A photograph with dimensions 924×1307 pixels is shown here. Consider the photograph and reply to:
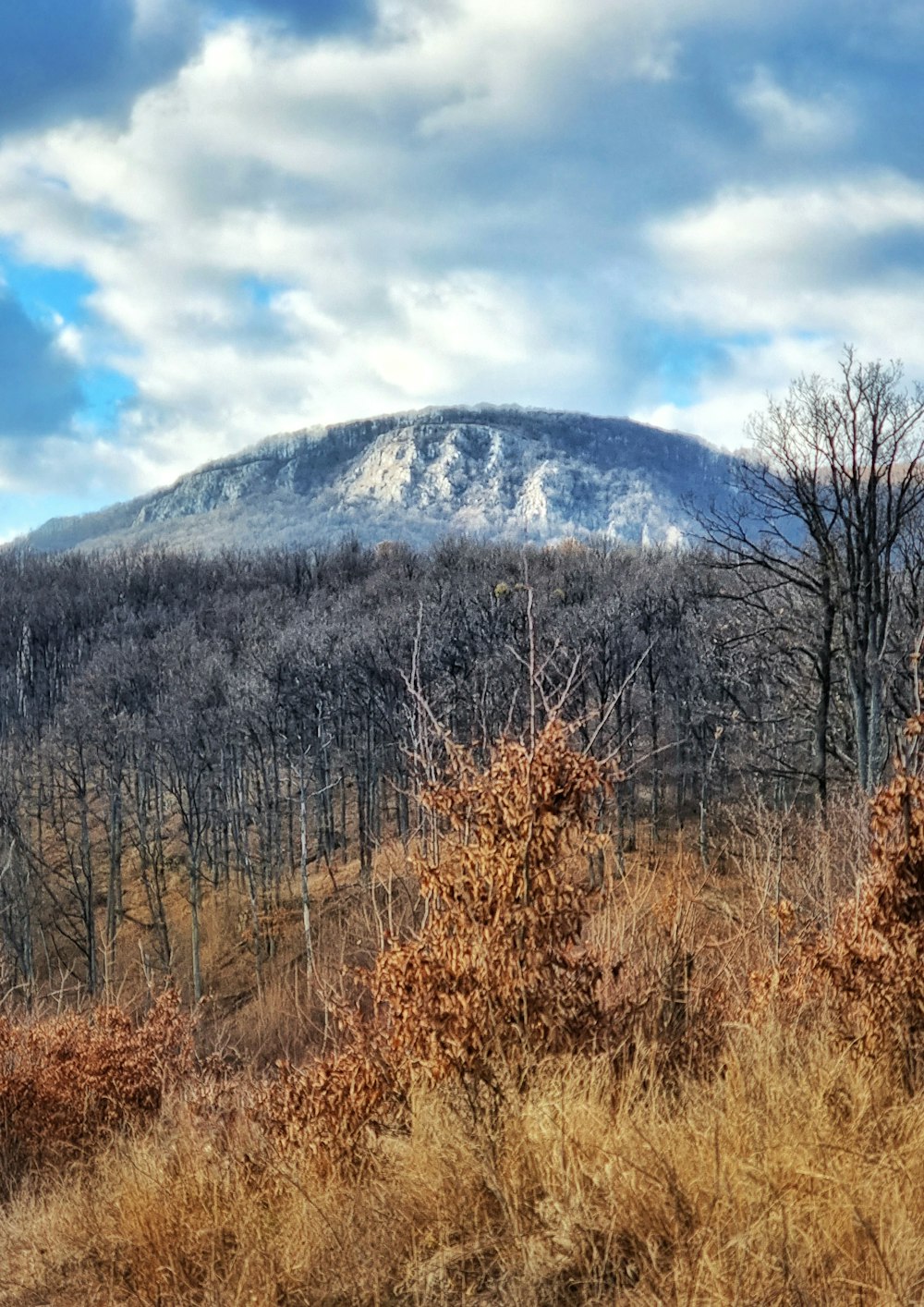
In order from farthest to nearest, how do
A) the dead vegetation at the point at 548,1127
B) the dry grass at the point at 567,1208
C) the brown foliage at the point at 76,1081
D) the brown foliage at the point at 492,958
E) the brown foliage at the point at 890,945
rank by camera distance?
the brown foliage at the point at 76,1081 → the brown foliage at the point at 492,958 → the brown foliage at the point at 890,945 → the dead vegetation at the point at 548,1127 → the dry grass at the point at 567,1208

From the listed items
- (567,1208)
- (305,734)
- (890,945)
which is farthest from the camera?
(305,734)

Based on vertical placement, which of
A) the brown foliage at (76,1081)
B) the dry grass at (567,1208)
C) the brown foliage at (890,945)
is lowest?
the brown foliage at (76,1081)

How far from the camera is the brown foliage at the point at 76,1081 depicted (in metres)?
9.07

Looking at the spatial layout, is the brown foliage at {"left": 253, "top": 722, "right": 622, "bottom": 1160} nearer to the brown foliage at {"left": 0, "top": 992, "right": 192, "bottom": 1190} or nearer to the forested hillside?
the brown foliage at {"left": 0, "top": 992, "right": 192, "bottom": 1190}

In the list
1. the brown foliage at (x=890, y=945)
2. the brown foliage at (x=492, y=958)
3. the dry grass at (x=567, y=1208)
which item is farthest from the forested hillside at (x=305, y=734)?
the dry grass at (x=567, y=1208)

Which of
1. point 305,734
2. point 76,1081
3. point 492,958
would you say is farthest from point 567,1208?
point 305,734

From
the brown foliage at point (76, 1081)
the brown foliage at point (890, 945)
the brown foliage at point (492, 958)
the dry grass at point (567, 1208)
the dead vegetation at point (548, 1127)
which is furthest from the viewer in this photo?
the brown foliage at point (76, 1081)

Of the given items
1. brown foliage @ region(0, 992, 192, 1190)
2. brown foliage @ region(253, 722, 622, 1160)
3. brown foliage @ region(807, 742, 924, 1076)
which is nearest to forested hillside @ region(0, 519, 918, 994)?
Answer: brown foliage @ region(0, 992, 192, 1190)

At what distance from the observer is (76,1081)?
9.58 metres

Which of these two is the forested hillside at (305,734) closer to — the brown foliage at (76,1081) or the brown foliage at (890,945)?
the brown foliage at (76,1081)

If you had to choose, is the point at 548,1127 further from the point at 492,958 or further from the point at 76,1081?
the point at 76,1081

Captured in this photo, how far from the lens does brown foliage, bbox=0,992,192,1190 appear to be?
357 inches

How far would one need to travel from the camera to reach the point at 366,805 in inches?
1730

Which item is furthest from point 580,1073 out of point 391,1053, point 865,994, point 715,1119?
point 865,994
